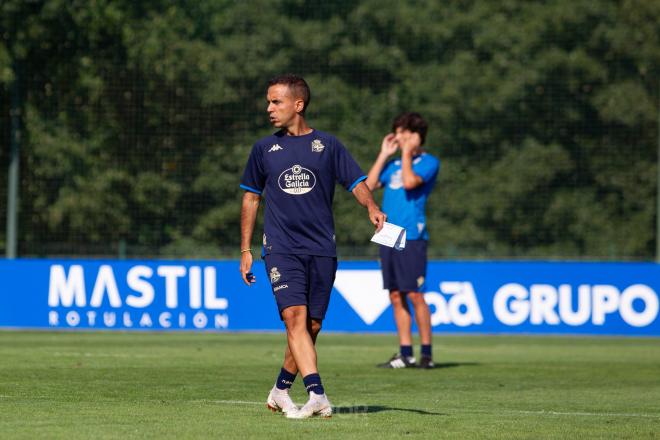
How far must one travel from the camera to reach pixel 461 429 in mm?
7512

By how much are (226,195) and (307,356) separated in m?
19.4

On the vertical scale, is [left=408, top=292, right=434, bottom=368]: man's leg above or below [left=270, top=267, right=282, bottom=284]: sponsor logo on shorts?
below

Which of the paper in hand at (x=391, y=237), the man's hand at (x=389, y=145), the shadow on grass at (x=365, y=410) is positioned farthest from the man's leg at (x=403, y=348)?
the paper in hand at (x=391, y=237)

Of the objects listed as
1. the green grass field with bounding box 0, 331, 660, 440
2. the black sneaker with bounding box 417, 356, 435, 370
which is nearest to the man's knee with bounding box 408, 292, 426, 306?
the black sneaker with bounding box 417, 356, 435, 370

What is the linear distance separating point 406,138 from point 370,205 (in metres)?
5.13

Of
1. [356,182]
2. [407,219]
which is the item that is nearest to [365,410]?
[356,182]

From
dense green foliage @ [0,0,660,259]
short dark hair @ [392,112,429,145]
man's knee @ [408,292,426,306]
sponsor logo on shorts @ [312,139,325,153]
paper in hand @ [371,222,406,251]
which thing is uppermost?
dense green foliage @ [0,0,660,259]

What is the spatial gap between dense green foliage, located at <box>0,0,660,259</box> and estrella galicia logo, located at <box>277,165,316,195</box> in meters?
14.8

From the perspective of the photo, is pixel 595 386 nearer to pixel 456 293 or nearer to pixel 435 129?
pixel 456 293

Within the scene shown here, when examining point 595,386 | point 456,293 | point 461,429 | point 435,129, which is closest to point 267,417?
point 461,429

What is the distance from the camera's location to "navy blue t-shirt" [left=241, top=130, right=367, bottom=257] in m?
8.00

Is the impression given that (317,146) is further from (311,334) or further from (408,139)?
(408,139)

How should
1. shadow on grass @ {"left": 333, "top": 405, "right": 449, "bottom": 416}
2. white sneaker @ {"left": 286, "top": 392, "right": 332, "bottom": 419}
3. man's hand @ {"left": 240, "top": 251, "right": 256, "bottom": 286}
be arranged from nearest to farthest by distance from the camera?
1. white sneaker @ {"left": 286, "top": 392, "right": 332, "bottom": 419}
2. man's hand @ {"left": 240, "top": 251, "right": 256, "bottom": 286}
3. shadow on grass @ {"left": 333, "top": 405, "right": 449, "bottom": 416}

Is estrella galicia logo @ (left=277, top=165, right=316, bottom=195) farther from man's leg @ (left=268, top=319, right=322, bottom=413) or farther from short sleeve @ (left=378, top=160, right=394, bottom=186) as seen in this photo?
short sleeve @ (left=378, top=160, right=394, bottom=186)
